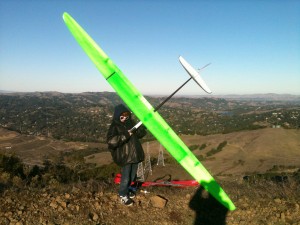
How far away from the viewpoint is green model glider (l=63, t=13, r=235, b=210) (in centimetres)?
601

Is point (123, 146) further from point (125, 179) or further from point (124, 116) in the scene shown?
point (125, 179)

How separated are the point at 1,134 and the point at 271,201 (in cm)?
14031

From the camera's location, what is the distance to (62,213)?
17.2 ft

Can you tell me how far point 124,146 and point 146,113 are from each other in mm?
950

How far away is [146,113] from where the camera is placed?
6.15 metres

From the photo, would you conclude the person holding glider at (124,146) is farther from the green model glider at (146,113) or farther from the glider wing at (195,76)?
the glider wing at (195,76)

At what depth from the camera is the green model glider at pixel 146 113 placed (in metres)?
6.01

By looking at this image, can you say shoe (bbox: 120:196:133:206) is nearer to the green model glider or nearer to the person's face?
the green model glider

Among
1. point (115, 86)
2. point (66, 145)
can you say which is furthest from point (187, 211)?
point (66, 145)

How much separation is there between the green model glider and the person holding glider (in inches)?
16.9

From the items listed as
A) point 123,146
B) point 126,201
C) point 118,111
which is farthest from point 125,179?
point 118,111

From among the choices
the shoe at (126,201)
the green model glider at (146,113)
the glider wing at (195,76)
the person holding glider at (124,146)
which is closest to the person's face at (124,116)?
the person holding glider at (124,146)

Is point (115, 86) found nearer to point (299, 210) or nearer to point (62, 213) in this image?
point (62, 213)

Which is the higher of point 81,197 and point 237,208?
point 81,197
